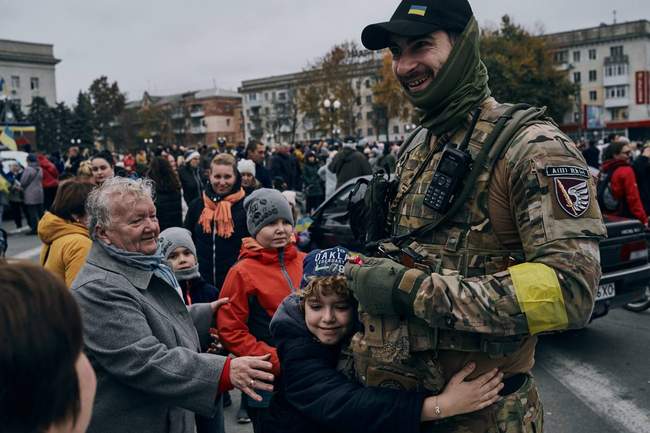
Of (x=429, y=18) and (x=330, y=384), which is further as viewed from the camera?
(x=330, y=384)

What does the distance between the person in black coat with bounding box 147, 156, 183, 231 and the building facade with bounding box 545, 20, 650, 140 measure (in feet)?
214

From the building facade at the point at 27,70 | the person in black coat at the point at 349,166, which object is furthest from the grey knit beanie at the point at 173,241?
the building facade at the point at 27,70

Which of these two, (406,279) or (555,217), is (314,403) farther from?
(555,217)

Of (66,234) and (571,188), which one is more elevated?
(571,188)

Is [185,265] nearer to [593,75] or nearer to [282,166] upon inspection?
[282,166]

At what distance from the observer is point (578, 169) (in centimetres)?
177

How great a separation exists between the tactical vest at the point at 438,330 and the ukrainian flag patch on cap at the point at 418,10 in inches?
14.8

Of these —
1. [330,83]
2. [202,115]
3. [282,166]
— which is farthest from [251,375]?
[202,115]

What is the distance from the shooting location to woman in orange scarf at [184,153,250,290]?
547 cm

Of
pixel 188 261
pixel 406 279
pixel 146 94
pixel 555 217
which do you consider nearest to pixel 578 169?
pixel 555 217

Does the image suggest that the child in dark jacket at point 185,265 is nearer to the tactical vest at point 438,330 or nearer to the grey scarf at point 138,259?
the grey scarf at point 138,259

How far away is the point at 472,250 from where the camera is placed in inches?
75.3

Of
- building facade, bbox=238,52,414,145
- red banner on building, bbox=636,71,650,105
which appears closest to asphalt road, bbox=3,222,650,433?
building facade, bbox=238,52,414,145

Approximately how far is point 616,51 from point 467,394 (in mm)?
79667
